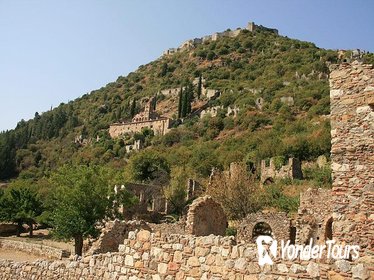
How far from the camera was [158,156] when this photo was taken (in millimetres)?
63469

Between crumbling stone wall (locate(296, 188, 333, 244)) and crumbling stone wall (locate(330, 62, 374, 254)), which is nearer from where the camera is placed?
crumbling stone wall (locate(330, 62, 374, 254))

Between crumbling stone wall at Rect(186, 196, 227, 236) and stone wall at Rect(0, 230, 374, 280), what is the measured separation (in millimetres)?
5773

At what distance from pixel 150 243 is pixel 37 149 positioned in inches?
4505

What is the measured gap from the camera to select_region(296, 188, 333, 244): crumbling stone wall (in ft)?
53.6

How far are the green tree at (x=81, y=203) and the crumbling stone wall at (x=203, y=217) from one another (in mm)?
11167

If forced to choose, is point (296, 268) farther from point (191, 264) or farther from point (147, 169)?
point (147, 169)

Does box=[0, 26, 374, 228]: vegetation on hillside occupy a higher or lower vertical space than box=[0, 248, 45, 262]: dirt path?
higher

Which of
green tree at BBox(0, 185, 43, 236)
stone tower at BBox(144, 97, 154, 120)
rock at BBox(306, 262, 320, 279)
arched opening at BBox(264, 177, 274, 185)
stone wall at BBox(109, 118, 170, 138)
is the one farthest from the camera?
stone tower at BBox(144, 97, 154, 120)

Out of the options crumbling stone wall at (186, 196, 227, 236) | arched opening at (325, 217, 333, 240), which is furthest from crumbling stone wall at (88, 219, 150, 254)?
arched opening at (325, 217, 333, 240)

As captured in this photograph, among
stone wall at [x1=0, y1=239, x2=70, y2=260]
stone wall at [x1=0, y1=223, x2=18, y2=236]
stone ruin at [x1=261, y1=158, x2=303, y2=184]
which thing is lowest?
stone wall at [x1=0, y1=239, x2=70, y2=260]

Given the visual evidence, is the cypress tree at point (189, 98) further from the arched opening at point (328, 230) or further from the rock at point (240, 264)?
the rock at point (240, 264)

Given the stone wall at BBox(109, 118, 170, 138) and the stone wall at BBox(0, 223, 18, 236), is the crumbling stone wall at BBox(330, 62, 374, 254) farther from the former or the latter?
the stone wall at BBox(109, 118, 170, 138)

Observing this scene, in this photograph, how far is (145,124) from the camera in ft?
370
